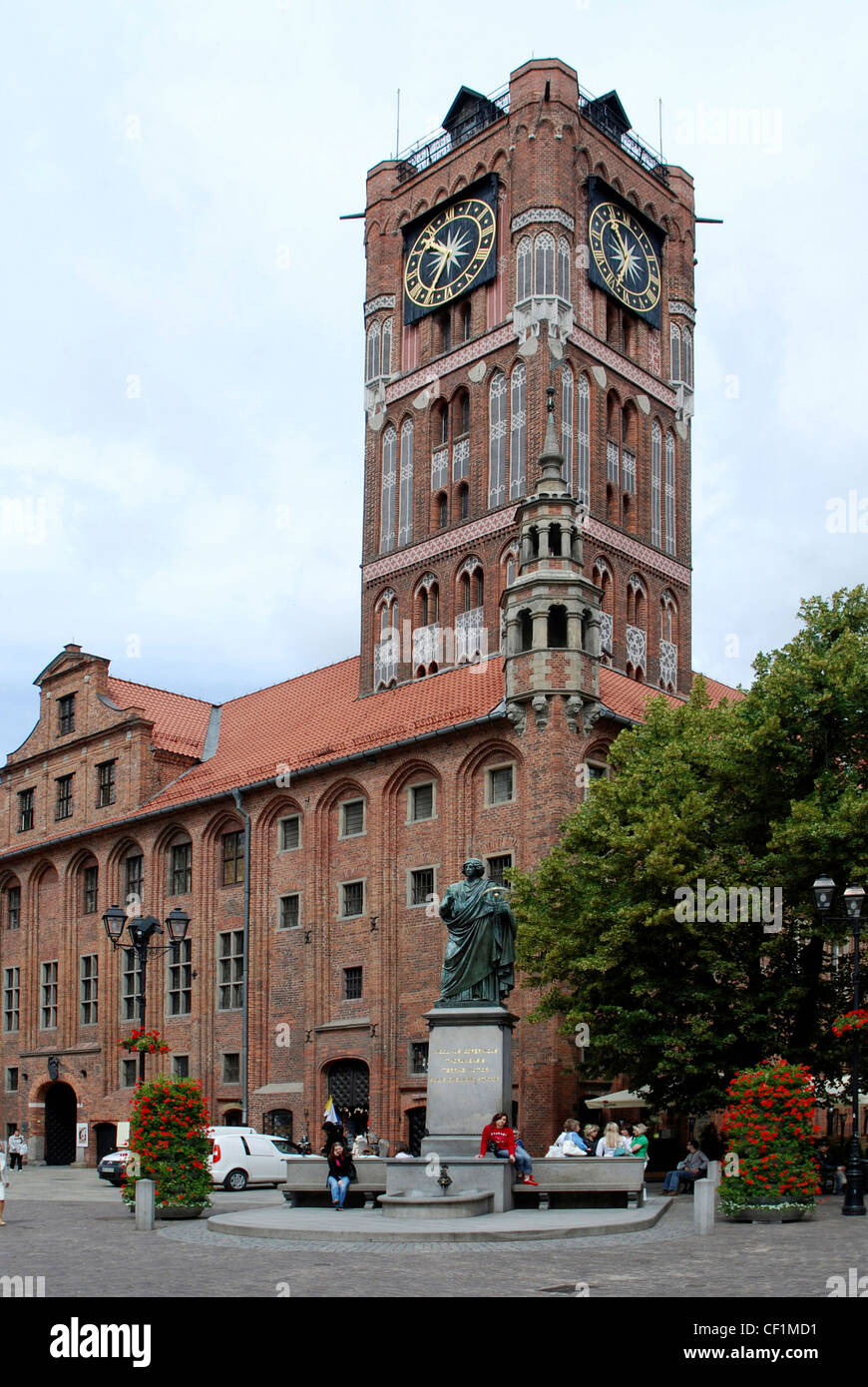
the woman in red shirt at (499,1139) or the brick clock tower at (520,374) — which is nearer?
the woman in red shirt at (499,1139)

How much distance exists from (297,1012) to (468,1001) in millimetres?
21504

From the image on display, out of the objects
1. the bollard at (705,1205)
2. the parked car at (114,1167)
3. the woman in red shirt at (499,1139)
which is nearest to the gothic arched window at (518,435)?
the parked car at (114,1167)

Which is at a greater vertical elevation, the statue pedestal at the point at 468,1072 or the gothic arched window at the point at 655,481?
the gothic arched window at the point at 655,481

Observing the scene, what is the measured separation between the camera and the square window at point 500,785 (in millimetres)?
40469

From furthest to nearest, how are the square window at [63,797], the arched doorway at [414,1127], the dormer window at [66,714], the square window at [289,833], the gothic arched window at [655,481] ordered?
1. the dormer window at [66,714]
2. the square window at [63,797]
3. the gothic arched window at [655,481]
4. the square window at [289,833]
5. the arched doorway at [414,1127]

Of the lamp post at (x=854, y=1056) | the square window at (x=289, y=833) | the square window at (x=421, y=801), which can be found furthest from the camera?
the square window at (x=289, y=833)

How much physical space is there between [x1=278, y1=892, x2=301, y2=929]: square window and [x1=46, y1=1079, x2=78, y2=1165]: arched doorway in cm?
1350

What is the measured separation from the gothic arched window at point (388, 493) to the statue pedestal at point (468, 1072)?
32.0m

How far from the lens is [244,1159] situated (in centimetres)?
3409

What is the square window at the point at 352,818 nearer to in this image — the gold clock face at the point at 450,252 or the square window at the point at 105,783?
the square window at the point at 105,783

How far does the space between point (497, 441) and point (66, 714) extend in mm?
20691

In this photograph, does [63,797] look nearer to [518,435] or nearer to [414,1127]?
[518,435]

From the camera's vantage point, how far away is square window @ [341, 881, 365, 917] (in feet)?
144

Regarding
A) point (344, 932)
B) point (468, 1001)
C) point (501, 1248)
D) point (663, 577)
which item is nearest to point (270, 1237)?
point (501, 1248)
